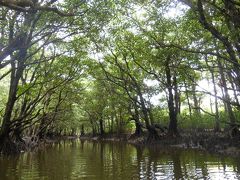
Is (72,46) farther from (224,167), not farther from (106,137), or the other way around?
(106,137)

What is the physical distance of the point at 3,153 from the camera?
17.2 meters

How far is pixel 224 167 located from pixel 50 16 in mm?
9563

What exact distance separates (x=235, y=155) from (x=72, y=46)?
1075cm

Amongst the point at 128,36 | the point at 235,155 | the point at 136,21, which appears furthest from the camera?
the point at 128,36

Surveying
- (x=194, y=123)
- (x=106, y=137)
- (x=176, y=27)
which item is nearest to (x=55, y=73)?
(x=176, y=27)

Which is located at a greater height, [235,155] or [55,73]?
[55,73]

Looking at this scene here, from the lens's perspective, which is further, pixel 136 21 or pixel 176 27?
pixel 136 21

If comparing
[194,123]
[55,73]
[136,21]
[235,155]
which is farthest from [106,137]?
[235,155]

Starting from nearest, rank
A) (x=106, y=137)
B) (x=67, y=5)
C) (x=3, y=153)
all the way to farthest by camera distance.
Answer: (x=67, y=5)
(x=3, y=153)
(x=106, y=137)

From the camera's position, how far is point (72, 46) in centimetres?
1888

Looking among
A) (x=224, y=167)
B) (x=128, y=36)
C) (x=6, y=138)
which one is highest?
(x=128, y=36)

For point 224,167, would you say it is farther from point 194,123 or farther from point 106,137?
point 106,137

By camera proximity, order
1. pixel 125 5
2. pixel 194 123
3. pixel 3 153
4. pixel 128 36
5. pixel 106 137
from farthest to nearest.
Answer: pixel 106 137 < pixel 194 123 < pixel 128 36 < pixel 125 5 < pixel 3 153

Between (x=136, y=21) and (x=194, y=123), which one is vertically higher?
(x=136, y=21)
